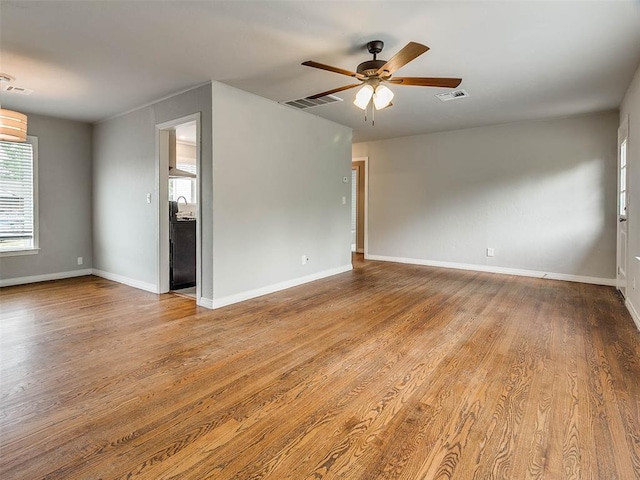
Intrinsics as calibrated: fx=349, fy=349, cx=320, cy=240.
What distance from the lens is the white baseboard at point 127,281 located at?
15.3ft

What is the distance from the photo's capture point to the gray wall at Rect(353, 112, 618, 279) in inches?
203

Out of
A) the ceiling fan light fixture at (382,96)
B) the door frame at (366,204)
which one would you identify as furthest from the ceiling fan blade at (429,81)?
the door frame at (366,204)

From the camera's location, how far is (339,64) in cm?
333

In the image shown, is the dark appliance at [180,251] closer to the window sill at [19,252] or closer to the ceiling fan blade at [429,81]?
the window sill at [19,252]

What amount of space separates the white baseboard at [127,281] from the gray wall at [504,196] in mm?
4412

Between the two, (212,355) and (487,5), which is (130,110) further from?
(487,5)

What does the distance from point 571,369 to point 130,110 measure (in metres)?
5.65

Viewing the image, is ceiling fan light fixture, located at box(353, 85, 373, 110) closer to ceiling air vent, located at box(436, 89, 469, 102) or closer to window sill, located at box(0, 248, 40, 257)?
ceiling air vent, located at box(436, 89, 469, 102)

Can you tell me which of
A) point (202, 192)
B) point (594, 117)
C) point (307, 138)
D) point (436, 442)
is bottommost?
point (436, 442)

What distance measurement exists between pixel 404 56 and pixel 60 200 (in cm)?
552

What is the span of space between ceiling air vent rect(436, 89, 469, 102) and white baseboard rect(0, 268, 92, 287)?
5.94 metres

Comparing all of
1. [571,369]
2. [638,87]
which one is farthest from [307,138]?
[571,369]

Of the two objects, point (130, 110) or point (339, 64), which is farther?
point (130, 110)

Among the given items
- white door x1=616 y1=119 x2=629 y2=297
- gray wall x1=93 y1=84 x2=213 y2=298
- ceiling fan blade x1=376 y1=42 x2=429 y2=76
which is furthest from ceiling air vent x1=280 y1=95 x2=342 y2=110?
white door x1=616 y1=119 x2=629 y2=297
